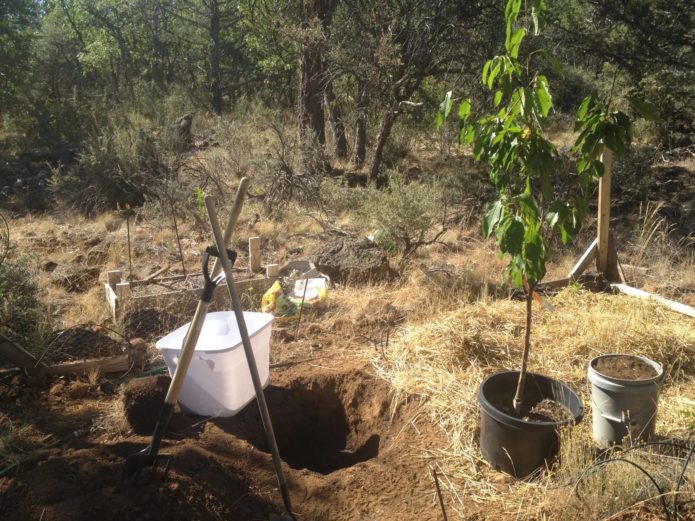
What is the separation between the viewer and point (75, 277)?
239 inches

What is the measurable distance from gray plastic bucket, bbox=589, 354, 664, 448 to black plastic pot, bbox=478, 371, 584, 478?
183mm

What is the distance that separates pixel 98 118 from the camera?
12594mm

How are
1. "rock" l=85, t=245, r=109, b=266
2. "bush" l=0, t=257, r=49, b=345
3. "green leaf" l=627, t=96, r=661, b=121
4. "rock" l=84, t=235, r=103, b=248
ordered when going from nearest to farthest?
"green leaf" l=627, t=96, r=661, b=121
"bush" l=0, t=257, r=49, b=345
"rock" l=85, t=245, r=109, b=266
"rock" l=84, t=235, r=103, b=248

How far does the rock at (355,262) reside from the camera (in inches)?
Answer: 234

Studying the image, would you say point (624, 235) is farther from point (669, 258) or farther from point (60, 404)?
point (60, 404)

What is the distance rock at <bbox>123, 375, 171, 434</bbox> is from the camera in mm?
3490

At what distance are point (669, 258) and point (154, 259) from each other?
6145 millimetres

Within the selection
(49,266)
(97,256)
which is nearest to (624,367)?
(49,266)

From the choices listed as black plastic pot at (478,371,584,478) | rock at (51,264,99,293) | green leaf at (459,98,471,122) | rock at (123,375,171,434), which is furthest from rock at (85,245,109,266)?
green leaf at (459,98,471,122)

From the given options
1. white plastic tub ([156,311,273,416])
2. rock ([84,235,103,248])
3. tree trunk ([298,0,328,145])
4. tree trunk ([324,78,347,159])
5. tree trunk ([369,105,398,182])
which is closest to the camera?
white plastic tub ([156,311,273,416])

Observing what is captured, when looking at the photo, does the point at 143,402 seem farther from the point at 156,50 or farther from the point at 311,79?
the point at 156,50

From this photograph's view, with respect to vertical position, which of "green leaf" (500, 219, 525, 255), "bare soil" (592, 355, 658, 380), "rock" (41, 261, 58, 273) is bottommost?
"rock" (41, 261, 58, 273)

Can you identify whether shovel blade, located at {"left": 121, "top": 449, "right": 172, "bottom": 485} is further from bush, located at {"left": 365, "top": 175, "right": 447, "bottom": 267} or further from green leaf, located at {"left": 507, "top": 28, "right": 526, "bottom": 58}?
bush, located at {"left": 365, "top": 175, "right": 447, "bottom": 267}

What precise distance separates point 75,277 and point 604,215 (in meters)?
5.45
